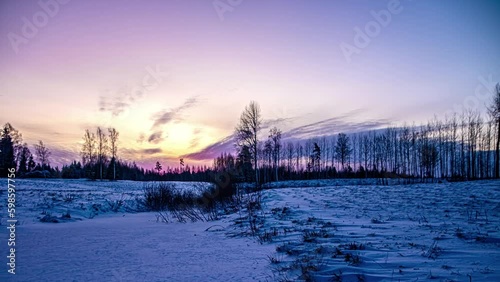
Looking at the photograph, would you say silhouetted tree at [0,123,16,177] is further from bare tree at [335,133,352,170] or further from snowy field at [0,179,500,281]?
bare tree at [335,133,352,170]

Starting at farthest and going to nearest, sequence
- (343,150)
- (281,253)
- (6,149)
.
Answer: (343,150) < (6,149) < (281,253)

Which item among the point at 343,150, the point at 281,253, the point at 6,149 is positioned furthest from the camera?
the point at 343,150

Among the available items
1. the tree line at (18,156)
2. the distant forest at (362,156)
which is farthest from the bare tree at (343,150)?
the tree line at (18,156)

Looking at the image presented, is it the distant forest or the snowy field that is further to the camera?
the distant forest

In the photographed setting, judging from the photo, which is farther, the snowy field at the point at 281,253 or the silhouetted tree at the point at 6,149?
the silhouetted tree at the point at 6,149

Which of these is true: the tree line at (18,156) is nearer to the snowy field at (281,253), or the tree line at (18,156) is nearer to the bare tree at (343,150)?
the snowy field at (281,253)

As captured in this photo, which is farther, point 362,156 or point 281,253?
point 362,156

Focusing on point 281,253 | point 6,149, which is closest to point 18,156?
point 6,149

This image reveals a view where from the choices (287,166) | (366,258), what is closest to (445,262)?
(366,258)

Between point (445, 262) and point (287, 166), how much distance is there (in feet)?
253

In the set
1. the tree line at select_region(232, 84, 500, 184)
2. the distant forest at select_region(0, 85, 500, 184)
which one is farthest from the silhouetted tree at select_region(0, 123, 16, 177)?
the tree line at select_region(232, 84, 500, 184)

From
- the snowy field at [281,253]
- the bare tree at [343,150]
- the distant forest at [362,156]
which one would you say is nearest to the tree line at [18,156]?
the distant forest at [362,156]

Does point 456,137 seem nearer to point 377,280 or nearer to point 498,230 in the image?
point 498,230

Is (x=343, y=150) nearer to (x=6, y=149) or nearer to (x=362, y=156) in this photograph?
(x=362, y=156)
